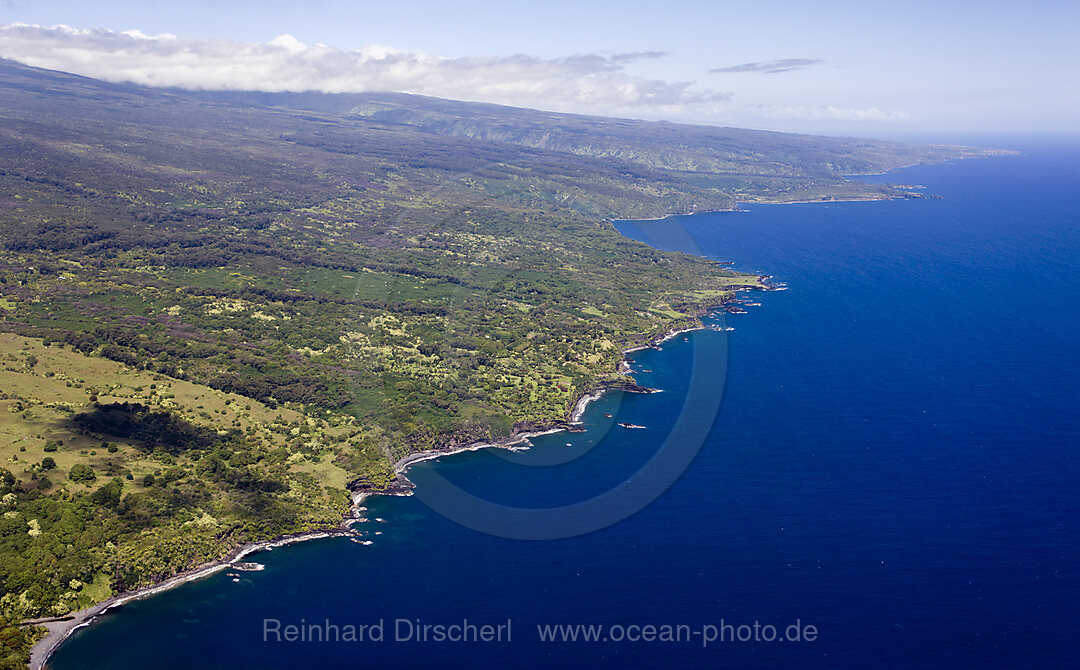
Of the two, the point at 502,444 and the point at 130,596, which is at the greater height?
the point at 502,444

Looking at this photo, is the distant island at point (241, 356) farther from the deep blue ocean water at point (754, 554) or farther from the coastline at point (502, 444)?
the deep blue ocean water at point (754, 554)

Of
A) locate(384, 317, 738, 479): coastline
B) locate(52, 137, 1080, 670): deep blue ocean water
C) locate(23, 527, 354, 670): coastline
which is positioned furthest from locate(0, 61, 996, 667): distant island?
locate(52, 137, 1080, 670): deep blue ocean water

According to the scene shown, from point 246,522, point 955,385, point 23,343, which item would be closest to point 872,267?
point 955,385

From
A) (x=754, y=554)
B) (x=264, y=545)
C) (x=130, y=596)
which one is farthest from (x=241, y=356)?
(x=754, y=554)

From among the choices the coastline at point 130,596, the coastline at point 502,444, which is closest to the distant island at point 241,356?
the coastline at point 130,596

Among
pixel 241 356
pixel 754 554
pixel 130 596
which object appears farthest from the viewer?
pixel 241 356

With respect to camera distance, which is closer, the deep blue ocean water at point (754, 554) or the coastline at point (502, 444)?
the deep blue ocean water at point (754, 554)

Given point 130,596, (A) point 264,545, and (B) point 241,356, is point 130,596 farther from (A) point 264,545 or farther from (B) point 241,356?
(B) point 241,356

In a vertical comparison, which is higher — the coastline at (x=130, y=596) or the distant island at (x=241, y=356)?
the distant island at (x=241, y=356)

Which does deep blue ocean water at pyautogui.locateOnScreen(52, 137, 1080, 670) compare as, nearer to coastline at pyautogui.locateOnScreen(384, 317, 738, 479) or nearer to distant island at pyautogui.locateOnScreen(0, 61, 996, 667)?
coastline at pyautogui.locateOnScreen(384, 317, 738, 479)
